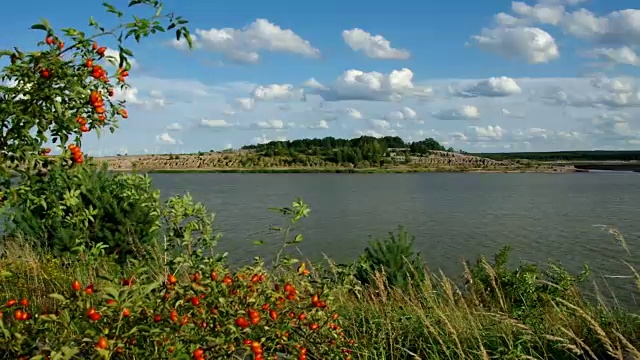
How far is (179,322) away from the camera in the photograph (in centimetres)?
340

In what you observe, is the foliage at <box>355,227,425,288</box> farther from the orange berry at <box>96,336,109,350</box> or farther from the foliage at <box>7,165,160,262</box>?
the orange berry at <box>96,336,109,350</box>

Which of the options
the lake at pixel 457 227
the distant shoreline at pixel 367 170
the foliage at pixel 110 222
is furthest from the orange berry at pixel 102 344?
the distant shoreline at pixel 367 170

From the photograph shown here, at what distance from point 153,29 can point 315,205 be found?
43511 mm

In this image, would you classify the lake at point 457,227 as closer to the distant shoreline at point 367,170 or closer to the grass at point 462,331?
the grass at point 462,331

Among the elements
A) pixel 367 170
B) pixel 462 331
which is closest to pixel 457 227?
pixel 462 331

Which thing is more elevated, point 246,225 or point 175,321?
point 175,321

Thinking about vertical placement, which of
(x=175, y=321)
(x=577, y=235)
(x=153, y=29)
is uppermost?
(x=153, y=29)

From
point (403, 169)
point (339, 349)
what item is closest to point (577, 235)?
point (339, 349)

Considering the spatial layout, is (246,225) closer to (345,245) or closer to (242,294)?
(345,245)

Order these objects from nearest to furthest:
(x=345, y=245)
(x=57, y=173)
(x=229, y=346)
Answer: (x=229, y=346)
(x=57, y=173)
(x=345, y=245)

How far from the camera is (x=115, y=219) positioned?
1184 cm

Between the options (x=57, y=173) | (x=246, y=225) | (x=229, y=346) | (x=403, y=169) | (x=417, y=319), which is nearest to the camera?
(x=229, y=346)

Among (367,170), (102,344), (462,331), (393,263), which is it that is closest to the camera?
(102,344)

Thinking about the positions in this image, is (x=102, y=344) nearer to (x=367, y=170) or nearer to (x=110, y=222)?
(x=110, y=222)
